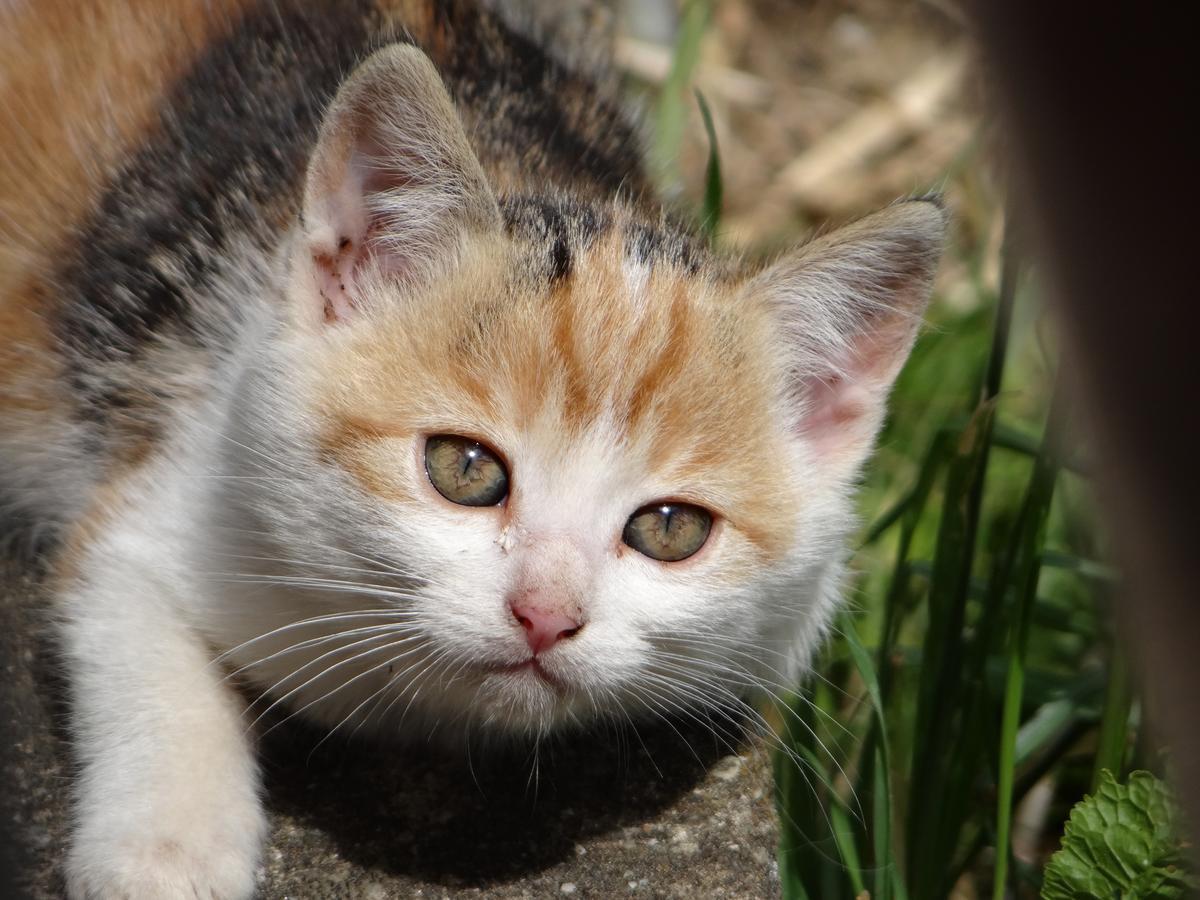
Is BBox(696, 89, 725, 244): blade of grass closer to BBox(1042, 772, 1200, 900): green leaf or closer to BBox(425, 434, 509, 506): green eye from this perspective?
BBox(425, 434, 509, 506): green eye

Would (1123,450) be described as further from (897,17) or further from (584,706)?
(897,17)

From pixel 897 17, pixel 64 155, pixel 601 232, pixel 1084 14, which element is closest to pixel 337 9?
pixel 64 155

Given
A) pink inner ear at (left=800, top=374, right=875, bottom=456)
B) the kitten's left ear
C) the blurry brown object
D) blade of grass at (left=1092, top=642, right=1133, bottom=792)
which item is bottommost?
blade of grass at (left=1092, top=642, right=1133, bottom=792)

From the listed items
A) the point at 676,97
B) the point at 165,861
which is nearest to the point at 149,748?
the point at 165,861

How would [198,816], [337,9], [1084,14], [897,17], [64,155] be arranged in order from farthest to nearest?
[897,17] → [337,9] → [64,155] → [198,816] → [1084,14]

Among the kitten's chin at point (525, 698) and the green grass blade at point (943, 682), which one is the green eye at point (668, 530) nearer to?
the kitten's chin at point (525, 698)

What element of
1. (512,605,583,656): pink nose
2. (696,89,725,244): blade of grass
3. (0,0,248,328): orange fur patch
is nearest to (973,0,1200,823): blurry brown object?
(512,605,583,656): pink nose

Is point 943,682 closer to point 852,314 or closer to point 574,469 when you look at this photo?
point 852,314
